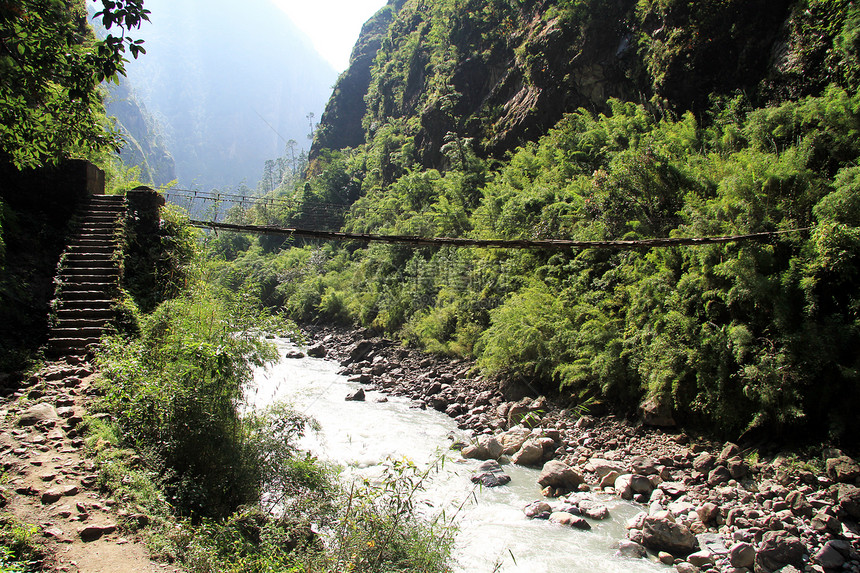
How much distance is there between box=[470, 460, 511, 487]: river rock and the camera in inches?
308

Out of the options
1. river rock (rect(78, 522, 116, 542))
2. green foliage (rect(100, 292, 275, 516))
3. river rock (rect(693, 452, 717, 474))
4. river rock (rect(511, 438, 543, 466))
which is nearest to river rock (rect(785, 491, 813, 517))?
river rock (rect(693, 452, 717, 474))

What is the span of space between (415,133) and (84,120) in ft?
103

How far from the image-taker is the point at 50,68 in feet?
12.1

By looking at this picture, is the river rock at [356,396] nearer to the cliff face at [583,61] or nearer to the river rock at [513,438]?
the river rock at [513,438]

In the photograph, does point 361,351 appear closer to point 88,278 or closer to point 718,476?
point 88,278

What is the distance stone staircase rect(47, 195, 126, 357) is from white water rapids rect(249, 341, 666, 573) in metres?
2.35

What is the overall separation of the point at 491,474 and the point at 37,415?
6075 millimetres

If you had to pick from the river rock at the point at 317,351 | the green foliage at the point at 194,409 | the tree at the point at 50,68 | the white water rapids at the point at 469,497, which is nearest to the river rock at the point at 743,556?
the white water rapids at the point at 469,497

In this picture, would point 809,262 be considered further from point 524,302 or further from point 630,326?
point 524,302


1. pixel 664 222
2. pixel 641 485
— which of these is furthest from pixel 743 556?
pixel 664 222

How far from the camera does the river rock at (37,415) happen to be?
15.2 feet

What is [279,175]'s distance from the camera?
301 feet

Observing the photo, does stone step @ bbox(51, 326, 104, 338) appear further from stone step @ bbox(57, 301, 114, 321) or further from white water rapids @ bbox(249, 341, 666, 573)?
white water rapids @ bbox(249, 341, 666, 573)

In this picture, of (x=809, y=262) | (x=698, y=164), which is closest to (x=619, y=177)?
(x=698, y=164)
